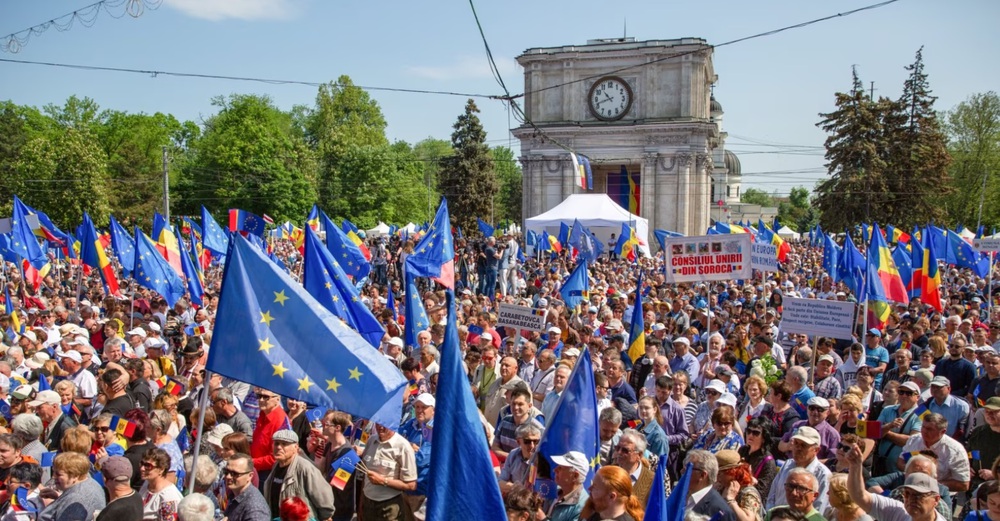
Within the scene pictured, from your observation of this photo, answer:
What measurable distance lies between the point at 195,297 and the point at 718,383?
1173 cm

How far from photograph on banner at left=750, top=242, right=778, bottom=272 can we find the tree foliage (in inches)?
1491

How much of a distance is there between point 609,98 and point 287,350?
5541 cm

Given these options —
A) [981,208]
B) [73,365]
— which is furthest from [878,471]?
[981,208]

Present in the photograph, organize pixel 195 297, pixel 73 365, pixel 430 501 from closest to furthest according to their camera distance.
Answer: pixel 430 501, pixel 73 365, pixel 195 297

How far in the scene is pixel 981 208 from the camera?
61.0 meters

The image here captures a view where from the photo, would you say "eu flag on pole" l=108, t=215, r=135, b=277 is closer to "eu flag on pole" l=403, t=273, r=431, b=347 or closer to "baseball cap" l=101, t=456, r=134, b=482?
"eu flag on pole" l=403, t=273, r=431, b=347

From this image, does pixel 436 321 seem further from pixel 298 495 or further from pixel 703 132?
pixel 703 132

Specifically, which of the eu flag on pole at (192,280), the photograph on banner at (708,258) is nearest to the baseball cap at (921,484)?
the photograph on banner at (708,258)

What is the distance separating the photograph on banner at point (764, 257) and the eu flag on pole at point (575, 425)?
1156 cm

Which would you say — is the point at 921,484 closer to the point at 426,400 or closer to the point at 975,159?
the point at 426,400

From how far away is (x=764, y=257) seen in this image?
57.8ft

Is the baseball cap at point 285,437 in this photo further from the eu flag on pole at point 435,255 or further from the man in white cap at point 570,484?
the eu flag on pole at point 435,255

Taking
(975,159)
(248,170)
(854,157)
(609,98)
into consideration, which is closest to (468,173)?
(609,98)

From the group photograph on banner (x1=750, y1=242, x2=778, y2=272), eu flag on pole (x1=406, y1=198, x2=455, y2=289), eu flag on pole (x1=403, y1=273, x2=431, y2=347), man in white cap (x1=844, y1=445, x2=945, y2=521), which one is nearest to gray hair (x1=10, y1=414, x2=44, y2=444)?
eu flag on pole (x1=403, y1=273, x2=431, y2=347)
